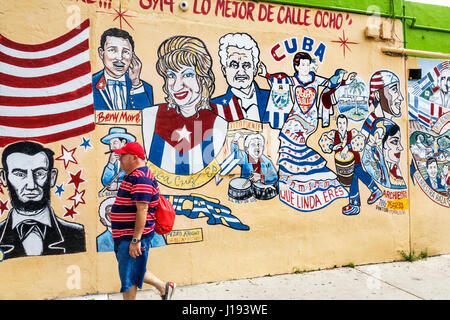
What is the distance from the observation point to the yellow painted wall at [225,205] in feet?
15.0

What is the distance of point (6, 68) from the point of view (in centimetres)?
445

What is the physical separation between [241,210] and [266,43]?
2.30 meters

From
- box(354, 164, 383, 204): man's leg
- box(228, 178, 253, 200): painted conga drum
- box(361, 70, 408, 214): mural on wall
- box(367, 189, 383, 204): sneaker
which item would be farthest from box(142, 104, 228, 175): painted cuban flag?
box(367, 189, 383, 204): sneaker

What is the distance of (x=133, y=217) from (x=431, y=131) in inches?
202

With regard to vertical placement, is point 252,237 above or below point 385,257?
above

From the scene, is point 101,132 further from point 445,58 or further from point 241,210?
point 445,58

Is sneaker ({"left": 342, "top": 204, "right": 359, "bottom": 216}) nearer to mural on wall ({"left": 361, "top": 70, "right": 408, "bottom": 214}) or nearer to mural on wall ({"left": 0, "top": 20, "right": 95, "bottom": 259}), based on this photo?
mural on wall ({"left": 361, "top": 70, "right": 408, "bottom": 214})

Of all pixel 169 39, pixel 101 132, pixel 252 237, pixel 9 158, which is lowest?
pixel 252 237

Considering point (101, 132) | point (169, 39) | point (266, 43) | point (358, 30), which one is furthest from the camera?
point (358, 30)

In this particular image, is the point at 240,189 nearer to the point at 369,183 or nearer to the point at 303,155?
the point at 303,155

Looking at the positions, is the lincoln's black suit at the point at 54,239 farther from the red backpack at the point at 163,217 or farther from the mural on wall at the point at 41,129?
the red backpack at the point at 163,217

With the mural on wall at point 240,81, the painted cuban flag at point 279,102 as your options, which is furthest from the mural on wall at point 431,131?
the mural on wall at point 240,81

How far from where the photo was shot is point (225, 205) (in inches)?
208
